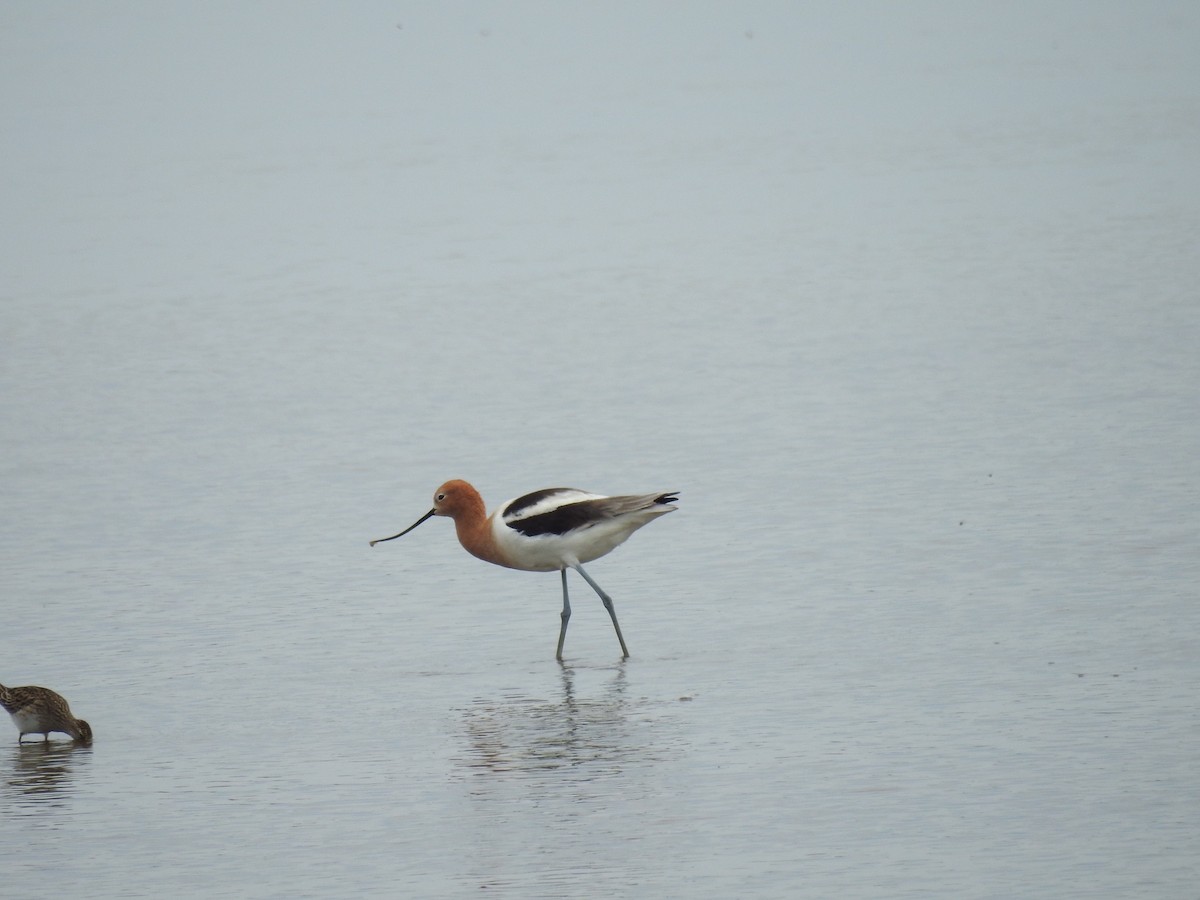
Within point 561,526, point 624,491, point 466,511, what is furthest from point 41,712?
point 624,491

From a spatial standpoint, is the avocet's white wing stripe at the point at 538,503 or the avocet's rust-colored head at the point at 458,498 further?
the avocet's rust-colored head at the point at 458,498

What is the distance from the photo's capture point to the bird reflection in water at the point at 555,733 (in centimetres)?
880

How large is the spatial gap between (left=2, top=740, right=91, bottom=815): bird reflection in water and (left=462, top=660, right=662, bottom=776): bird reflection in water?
1.64 metres

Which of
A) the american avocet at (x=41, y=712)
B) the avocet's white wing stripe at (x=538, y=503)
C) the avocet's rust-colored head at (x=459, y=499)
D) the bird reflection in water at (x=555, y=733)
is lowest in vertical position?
the bird reflection in water at (x=555, y=733)

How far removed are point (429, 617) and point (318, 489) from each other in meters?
3.48

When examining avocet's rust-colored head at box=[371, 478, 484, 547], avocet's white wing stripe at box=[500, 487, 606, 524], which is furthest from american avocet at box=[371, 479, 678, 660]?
avocet's rust-colored head at box=[371, 478, 484, 547]

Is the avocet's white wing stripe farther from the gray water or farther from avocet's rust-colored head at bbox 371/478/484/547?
the gray water

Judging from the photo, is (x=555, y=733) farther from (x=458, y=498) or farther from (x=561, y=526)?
(x=458, y=498)

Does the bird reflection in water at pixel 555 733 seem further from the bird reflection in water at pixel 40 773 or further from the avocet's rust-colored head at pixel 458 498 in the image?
the bird reflection in water at pixel 40 773

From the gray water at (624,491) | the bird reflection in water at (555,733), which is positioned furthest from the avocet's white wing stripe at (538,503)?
the bird reflection in water at (555,733)

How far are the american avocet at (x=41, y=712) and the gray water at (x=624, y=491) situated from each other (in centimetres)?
15

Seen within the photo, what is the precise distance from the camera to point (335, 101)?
38.0 meters

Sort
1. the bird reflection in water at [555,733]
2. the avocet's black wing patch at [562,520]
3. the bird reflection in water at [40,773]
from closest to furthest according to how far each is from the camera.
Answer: the bird reflection in water at [40,773] < the bird reflection in water at [555,733] < the avocet's black wing patch at [562,520]

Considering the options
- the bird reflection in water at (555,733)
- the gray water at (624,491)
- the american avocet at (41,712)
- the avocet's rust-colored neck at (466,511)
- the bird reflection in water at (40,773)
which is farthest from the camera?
the avocet's rust-colored neck at (466,511)
